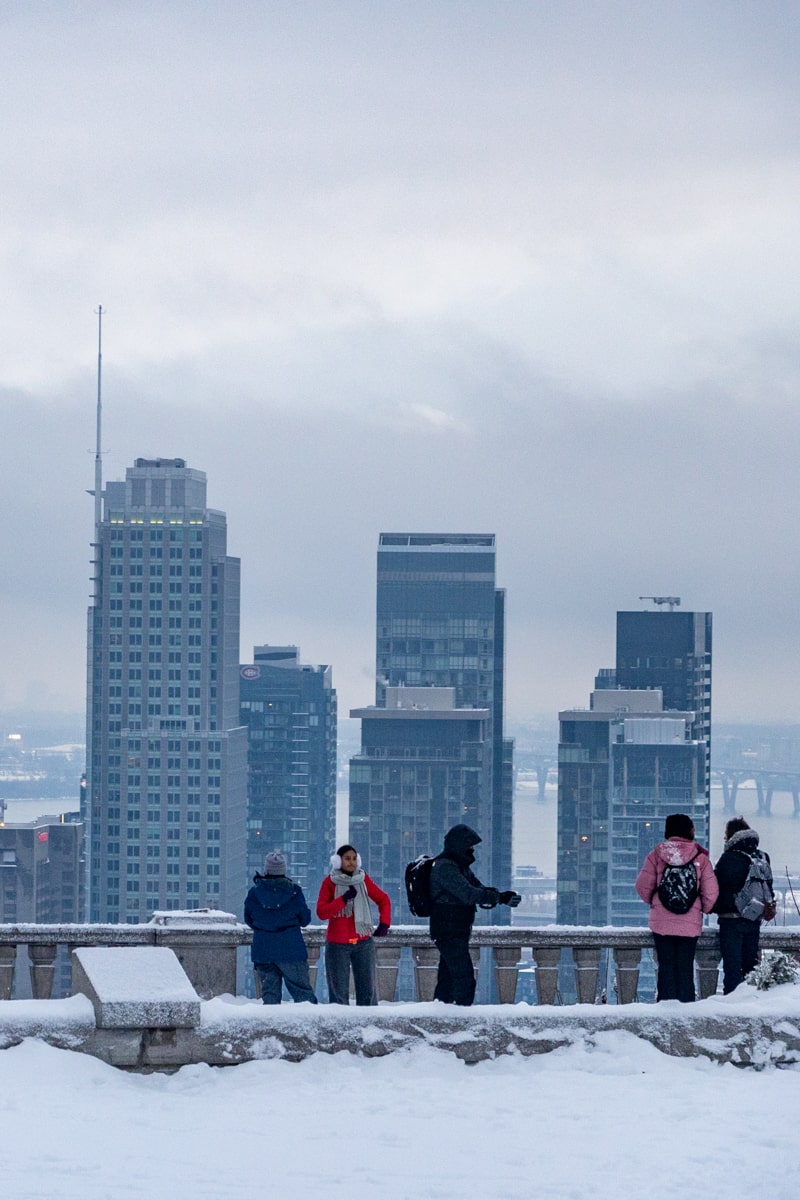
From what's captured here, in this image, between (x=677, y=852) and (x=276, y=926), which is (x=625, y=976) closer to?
(x=677, y=852)

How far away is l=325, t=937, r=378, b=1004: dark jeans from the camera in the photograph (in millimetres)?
11062

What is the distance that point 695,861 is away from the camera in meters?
10.8

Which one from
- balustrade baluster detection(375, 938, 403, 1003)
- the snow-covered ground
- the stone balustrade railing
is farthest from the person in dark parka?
balustrade baluster detection(375, 938, 403, 1003)

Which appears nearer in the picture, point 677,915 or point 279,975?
point 677,915

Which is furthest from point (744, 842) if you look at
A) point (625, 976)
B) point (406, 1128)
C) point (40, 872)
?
point (40, 872)

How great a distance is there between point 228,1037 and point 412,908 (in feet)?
6.49

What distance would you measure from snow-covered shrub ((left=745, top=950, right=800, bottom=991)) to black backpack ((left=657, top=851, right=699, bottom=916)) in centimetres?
68

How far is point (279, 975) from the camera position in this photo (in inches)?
445

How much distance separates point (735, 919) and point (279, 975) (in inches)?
143

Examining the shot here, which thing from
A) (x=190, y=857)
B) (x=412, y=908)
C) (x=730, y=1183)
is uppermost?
(x=412, y=908)

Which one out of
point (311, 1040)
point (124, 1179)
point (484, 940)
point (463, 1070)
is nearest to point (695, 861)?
point (484, 940)

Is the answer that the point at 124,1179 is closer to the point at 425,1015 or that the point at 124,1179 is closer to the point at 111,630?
the point at 425,1015

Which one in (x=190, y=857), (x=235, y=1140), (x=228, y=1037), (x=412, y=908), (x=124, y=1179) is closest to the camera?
(x=124, y=1179)

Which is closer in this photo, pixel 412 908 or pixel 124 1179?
pixel 124 1179
